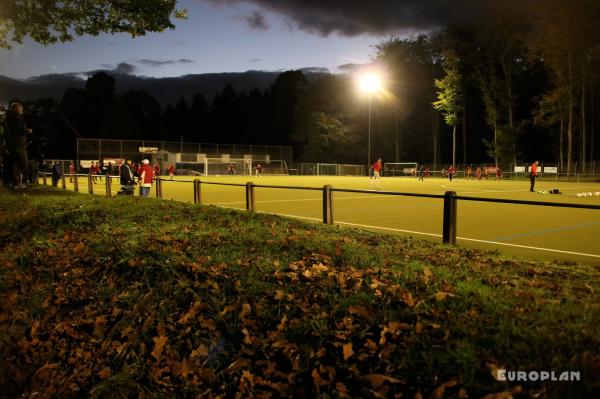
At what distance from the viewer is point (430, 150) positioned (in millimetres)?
84438

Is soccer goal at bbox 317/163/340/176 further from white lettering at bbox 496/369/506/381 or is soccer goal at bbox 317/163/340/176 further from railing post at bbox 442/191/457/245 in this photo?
white lettering at bbox 496/369/506/381

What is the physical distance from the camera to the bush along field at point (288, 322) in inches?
138

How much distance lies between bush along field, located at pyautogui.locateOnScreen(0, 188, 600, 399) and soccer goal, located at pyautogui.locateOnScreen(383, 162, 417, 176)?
59730 millimetres

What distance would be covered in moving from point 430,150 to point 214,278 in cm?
8300

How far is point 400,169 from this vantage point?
238ft

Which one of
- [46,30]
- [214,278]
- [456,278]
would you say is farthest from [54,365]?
[46,30]

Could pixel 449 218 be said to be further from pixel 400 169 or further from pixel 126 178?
pixel 400 169

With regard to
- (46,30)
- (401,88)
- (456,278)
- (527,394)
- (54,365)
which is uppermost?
(401,88)

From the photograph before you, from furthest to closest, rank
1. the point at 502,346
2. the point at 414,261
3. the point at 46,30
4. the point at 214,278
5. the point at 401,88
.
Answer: the point at 401,88 < the point at 46,30 < the point at 414,261 < the point at 214,278 < the point at 502,346

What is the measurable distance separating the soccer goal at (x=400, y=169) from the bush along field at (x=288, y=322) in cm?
5973

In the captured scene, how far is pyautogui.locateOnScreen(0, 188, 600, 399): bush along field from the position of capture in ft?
11.5

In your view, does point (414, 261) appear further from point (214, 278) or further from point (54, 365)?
point (54, 365)

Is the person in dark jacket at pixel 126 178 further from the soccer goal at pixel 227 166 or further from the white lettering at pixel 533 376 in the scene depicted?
the soccer goal at pixel 227 166

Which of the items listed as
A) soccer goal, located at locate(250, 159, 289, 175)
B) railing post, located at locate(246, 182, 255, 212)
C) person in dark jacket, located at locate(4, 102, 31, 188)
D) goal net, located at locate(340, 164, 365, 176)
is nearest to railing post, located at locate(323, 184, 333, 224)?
railing post, located at locate(246, 182, 255, 212)
